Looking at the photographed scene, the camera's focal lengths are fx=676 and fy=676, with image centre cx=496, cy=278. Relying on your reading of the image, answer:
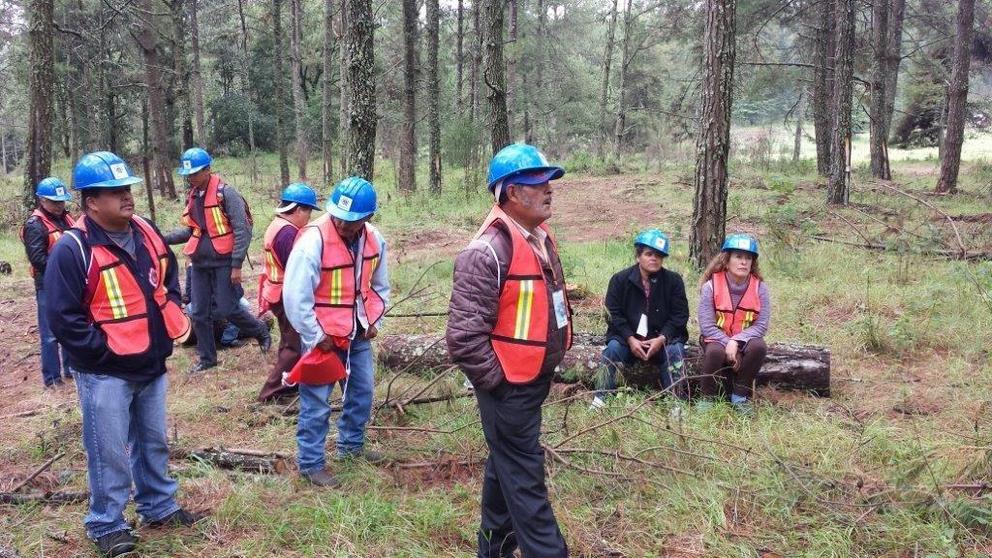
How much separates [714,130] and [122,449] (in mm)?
7179

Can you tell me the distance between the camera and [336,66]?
33469mm

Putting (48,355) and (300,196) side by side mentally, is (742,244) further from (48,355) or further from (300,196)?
(48,355)

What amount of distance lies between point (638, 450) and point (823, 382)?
6.80 ft

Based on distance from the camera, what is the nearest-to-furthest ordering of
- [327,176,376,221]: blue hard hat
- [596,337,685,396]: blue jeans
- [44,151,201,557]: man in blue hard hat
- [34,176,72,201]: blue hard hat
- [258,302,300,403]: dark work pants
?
[44,151,201,557]: man in blue hard hat, [327,176,376,221]: blue hard hat, [258,302,300,403]: dark work pants, [596,337,685,396]: blue jeans, [34,176,72,201]: blue hard hat

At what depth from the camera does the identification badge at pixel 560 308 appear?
9.95 ft

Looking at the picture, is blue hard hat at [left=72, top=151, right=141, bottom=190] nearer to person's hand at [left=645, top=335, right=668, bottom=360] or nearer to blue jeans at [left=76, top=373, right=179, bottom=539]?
blue jeans at [left=76, top=373, right=179, bottom=539]

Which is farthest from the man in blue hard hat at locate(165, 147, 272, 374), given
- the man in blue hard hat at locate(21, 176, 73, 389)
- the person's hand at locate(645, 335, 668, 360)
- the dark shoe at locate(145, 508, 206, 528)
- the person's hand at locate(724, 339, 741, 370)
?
the person's hand at locate(724, 339, 741, 370)

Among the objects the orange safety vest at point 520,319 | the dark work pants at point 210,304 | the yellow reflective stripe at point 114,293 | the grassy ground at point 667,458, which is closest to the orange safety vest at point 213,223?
the dark work pants at point 210,304

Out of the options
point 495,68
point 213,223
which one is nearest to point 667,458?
point 213,223

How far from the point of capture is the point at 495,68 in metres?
9.70

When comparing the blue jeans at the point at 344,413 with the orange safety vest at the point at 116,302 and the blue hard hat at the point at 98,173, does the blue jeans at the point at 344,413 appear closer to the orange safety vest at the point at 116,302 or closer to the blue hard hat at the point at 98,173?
the orange safety vest at the point at 116,302

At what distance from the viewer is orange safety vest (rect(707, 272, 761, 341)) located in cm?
547

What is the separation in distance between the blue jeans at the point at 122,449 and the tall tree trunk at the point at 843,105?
43.4 feet

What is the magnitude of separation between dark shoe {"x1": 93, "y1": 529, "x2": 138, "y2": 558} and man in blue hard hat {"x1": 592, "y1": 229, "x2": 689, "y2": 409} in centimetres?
344
